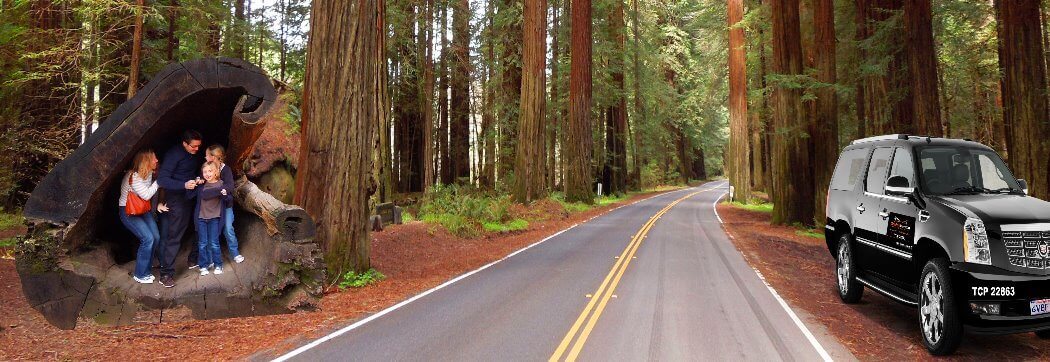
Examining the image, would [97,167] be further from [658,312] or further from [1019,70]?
[1019,70]

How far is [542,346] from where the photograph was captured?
6.21 meters

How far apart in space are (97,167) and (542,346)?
5.05 metres

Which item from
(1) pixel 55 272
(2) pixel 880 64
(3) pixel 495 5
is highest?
(3) pixel 495 5

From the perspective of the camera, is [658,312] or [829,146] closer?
[658,312]

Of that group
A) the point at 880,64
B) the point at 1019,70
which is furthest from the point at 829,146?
the point at 1019,70

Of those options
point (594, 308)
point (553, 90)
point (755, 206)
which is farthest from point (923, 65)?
point (553, 90)

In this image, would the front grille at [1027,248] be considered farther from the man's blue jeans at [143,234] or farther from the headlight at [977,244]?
the man's blue jeans at [143,234]

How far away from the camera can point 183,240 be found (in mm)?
7957

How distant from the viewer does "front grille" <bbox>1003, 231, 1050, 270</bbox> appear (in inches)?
221

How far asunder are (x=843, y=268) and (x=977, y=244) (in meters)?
3.53

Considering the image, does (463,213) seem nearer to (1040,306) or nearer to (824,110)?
(824,110)

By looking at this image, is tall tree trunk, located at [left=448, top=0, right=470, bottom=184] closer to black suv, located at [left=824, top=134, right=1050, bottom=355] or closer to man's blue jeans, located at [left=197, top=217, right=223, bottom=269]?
man's blue jeans, located at [left=197, top=217, right=223, bottom=269]

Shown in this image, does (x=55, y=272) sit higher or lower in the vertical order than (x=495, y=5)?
lower

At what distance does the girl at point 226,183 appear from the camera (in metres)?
7.16
